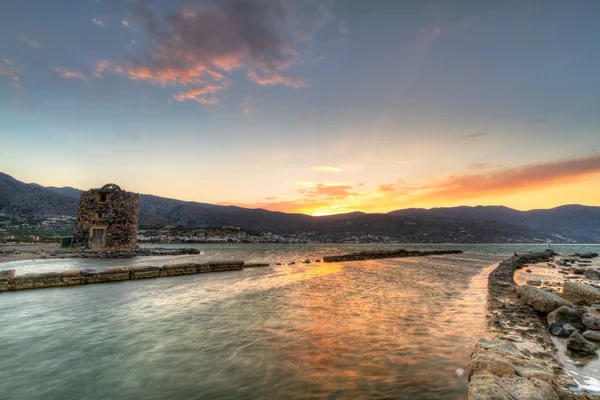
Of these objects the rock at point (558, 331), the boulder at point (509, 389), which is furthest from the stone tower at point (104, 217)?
the rock at point (558, 331)

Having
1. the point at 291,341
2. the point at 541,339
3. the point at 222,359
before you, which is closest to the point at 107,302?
the point at 222,359

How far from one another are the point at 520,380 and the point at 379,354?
9.46ft

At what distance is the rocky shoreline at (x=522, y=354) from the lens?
360 centimetres

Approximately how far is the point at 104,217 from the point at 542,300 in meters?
39.8

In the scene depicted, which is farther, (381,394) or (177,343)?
(177,343)

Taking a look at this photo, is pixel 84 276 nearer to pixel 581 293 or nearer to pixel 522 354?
pixel 522 354

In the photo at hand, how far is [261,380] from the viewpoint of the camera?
16.1ft

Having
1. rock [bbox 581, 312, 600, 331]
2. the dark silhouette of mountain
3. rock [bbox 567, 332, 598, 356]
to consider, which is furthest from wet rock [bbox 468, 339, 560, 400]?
the dark silhouette of mountain

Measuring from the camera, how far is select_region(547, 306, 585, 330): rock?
27.8ft

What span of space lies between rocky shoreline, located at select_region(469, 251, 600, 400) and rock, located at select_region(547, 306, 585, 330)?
3 centimetres

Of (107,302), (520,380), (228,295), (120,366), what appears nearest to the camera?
(520,380)

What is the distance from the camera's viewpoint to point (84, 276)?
1474 cm

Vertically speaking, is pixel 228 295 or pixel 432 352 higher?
pixel 432 352

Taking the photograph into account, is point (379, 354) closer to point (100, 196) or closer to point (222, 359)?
point (222, 359)
